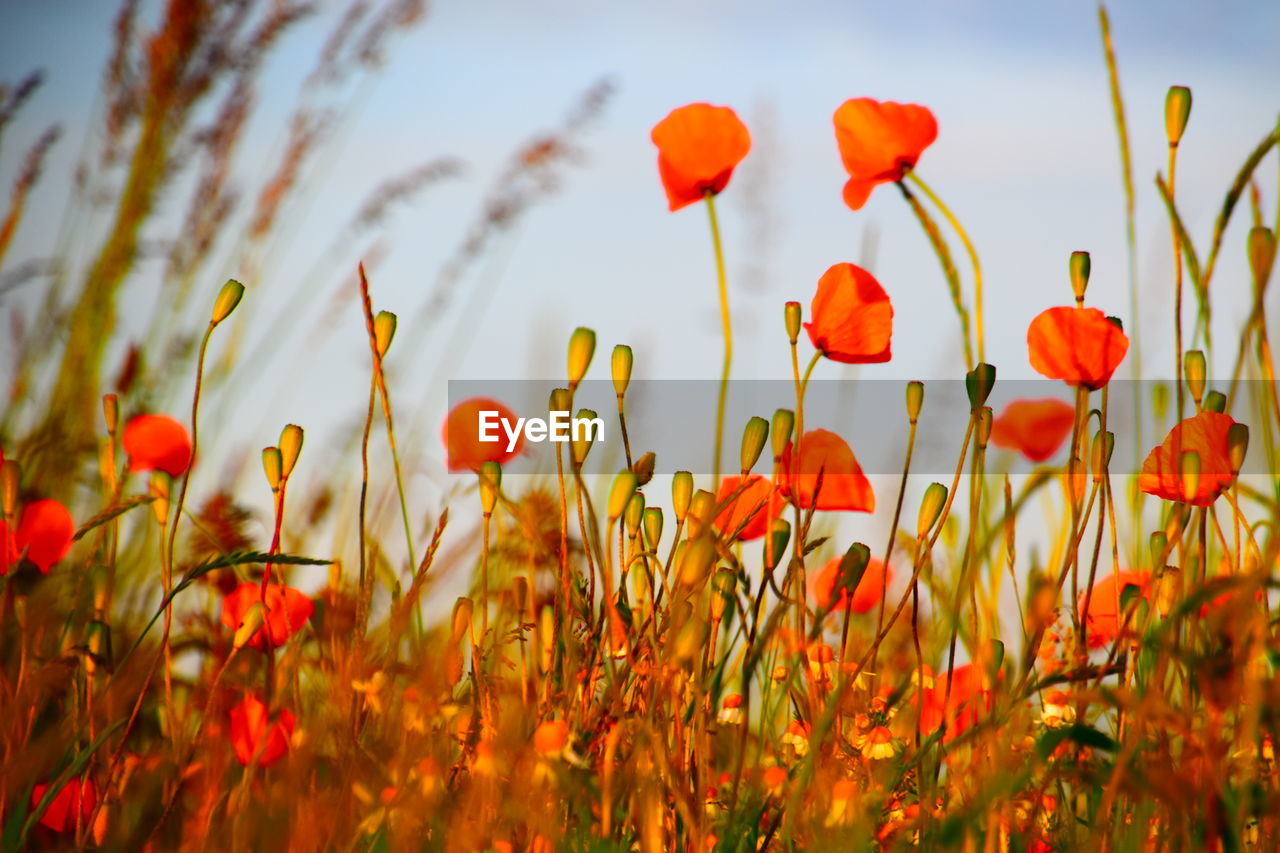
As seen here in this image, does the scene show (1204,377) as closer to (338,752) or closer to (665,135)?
(665,135)

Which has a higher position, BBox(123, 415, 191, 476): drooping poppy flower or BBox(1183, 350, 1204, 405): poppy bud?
BBox(1183, 350, 1204, 405): poppy bud

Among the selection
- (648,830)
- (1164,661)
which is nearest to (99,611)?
(648,830)

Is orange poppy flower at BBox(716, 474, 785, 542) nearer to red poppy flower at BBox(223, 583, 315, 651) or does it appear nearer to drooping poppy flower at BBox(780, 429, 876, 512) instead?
drooping poppy flower at BBox(780, 429, 876, 512)

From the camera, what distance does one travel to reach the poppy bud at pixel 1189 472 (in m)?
0.90

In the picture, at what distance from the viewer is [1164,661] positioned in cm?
73

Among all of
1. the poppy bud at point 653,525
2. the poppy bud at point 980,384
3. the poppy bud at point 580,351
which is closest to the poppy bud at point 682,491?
the poppy bud at point 653,525

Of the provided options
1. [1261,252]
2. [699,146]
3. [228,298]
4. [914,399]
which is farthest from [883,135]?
[228,298]

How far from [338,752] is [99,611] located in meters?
0.28

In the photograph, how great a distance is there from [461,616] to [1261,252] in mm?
643

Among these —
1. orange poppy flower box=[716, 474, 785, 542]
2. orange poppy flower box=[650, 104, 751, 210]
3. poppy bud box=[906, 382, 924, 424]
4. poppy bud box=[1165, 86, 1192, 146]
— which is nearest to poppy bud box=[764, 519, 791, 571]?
orange poppy flower box=[716, 474, 785, 542]

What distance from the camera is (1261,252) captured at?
2.73 feet

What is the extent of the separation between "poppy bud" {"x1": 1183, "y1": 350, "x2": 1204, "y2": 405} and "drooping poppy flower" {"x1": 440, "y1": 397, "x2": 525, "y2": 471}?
593 millimetres

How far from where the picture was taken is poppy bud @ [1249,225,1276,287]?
83cm

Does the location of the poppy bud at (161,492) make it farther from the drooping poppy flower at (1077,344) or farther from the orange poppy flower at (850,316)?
the drooping poppy flower at (1077,344)
